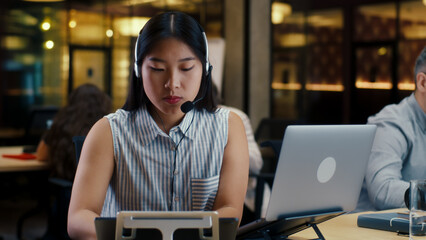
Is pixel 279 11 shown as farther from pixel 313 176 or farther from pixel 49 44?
pixel 313 176

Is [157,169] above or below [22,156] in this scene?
above

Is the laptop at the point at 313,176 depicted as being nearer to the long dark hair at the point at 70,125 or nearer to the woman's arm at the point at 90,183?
the woman's arm at the point at 90,183

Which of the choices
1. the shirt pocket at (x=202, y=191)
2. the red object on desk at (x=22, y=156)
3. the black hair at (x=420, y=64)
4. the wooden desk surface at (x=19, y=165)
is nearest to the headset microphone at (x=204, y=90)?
the shirt pocket at (x=202, y=191)

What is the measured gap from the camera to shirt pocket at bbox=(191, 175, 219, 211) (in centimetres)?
191

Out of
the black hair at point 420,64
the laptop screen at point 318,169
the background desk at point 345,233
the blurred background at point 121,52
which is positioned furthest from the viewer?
the blurred background at point 121,52

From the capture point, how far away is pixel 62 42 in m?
8.17

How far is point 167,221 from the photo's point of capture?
1.24 meters

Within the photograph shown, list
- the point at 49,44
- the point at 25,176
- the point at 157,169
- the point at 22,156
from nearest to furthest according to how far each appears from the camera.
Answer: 1. the point at 157,169
2. the point at 22,156
3. the point at 25,176
4. the point at 49,44

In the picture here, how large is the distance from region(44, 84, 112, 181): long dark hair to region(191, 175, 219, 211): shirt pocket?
2.14 metres

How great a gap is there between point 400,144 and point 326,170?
37.1 inches

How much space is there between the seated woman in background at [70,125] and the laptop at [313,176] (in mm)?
2355

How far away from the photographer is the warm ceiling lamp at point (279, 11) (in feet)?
28.5

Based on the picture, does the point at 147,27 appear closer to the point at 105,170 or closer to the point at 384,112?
the point at 105,170

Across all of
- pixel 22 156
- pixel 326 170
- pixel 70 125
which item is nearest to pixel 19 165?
pixel 22 156
